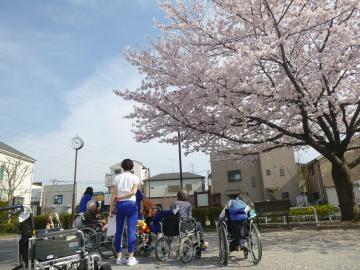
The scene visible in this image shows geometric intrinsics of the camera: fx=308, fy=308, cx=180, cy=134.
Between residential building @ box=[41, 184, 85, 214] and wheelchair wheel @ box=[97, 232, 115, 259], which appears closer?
wheelchair wheel @ box=[97, 232, 115, 259]

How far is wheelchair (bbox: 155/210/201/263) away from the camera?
512cm

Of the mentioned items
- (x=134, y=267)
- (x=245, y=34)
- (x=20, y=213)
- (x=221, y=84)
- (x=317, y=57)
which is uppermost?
(x=245, y=34)

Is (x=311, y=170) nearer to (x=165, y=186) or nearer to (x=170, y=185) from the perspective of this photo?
(x=170, y=185)

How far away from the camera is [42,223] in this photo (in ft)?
55.3

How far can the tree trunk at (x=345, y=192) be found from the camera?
909cm

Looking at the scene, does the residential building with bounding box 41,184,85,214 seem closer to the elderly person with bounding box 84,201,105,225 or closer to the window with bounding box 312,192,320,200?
the window with bounding box 312,192,320,200

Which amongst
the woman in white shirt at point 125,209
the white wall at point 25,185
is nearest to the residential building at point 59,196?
the white wall at point 25,185

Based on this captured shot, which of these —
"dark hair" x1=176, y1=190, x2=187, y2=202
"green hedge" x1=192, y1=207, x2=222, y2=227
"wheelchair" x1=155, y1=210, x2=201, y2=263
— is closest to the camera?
"wheelchair" x1=155, y1=210, x2=201, y2=263

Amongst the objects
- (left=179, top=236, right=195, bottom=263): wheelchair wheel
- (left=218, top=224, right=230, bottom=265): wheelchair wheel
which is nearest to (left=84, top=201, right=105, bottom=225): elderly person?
(left=179, top=236, right=195, bottom=263): wheelchair wheel

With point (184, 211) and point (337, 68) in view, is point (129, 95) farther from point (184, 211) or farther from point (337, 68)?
point (337, 68)

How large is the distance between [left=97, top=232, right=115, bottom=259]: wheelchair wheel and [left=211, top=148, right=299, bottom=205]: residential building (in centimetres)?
2469

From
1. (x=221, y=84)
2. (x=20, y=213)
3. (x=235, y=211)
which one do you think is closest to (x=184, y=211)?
(x=235, y=211)

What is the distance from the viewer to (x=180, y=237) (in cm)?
516

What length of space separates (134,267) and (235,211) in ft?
5.90
